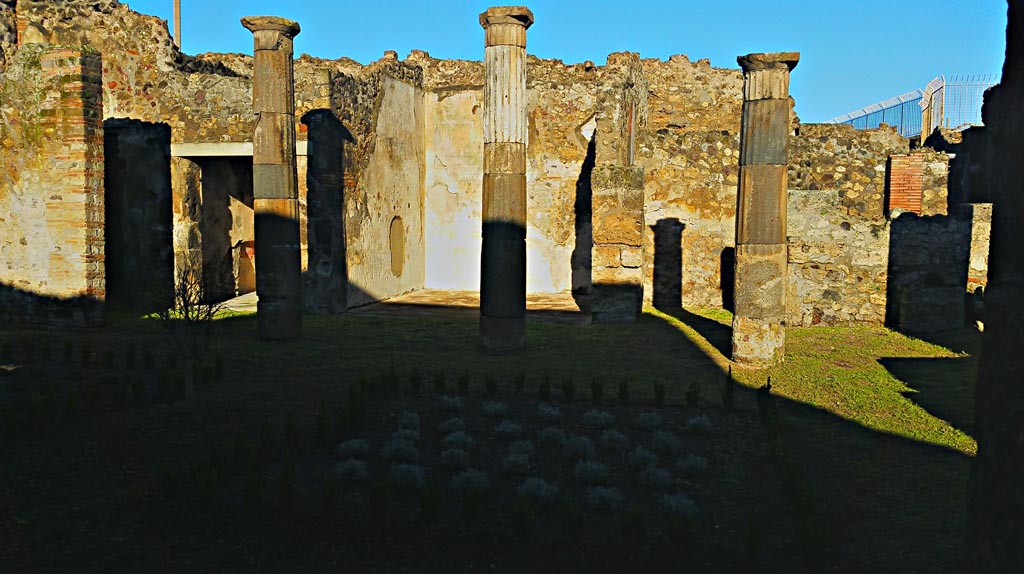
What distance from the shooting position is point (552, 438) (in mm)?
6305

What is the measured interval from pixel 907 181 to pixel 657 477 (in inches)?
514

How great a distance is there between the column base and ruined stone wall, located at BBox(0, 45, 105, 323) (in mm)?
5823

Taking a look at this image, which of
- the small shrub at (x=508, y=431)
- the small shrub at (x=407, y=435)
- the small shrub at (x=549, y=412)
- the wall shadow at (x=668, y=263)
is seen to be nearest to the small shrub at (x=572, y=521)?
the small shrub at (x=508, y=431)

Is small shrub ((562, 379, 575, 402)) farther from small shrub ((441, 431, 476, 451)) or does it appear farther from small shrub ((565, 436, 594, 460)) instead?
small shrub ((441, 431, 476, 451))

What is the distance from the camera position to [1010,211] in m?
2.28

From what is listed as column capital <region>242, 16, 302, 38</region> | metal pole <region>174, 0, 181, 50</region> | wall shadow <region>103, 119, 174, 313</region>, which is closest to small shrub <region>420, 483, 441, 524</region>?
column capital <region>242, 16, 302, 38</region>

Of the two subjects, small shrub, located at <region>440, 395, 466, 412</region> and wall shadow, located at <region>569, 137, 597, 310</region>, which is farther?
wall shadow, located at <region>569, 137, 597, 310</region>

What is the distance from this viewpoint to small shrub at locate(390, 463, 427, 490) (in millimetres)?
5250

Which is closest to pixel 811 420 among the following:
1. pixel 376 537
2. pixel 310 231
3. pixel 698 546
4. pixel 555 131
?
pixel 698 546

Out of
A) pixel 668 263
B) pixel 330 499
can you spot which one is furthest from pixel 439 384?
pixel 668 263

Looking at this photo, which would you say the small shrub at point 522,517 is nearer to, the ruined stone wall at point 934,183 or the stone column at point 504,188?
the stone column at point 504,188

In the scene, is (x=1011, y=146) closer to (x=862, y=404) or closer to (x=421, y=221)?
(x=862, y=404)

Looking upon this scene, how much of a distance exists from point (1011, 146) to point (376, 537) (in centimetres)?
354

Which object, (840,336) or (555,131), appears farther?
(555,131)
